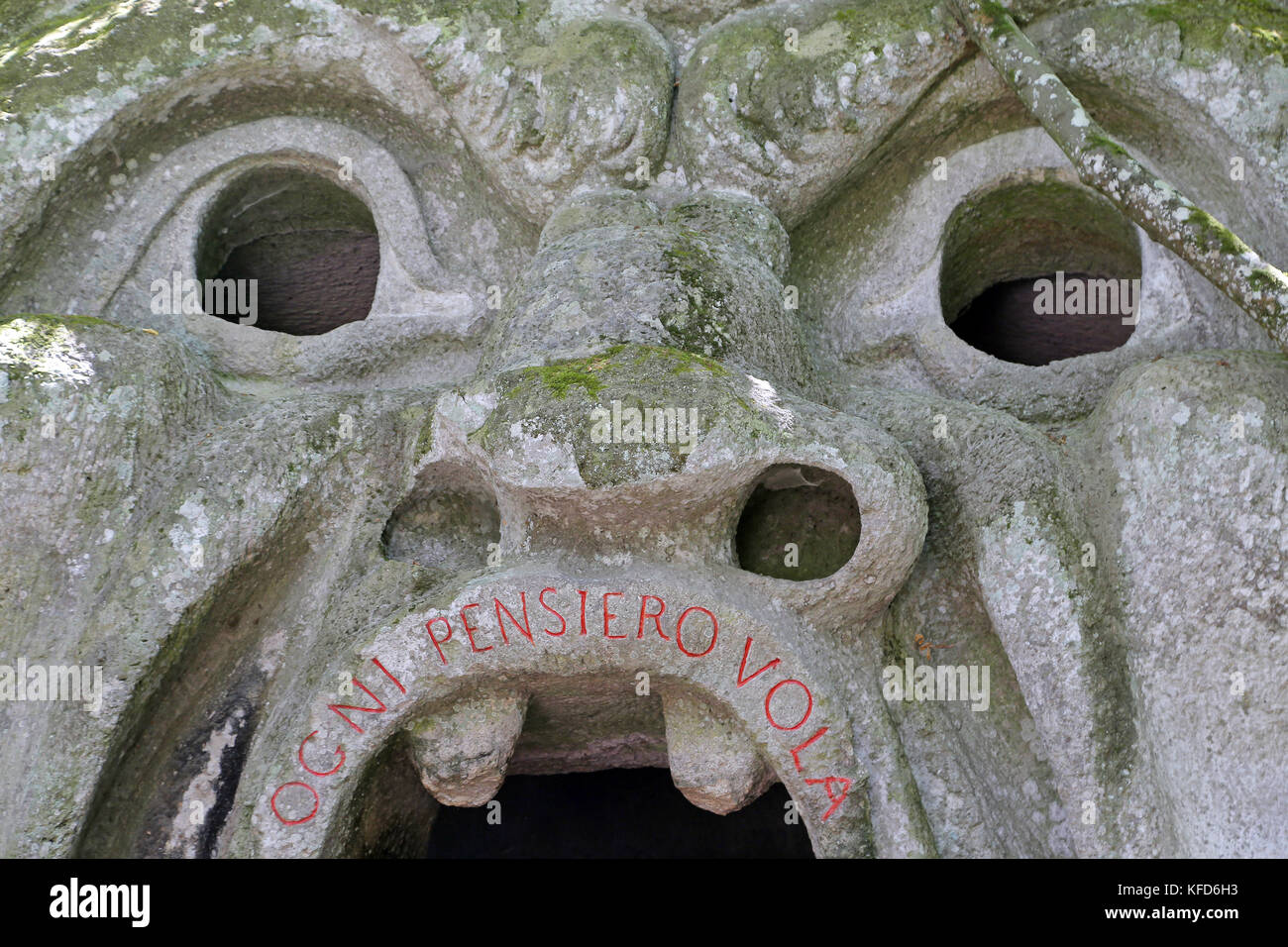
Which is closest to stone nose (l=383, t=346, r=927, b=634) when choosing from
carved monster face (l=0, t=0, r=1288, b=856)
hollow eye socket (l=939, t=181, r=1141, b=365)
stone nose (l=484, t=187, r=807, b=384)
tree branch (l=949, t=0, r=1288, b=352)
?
carved monster face (l=0, t=0, r=1288, b=856)

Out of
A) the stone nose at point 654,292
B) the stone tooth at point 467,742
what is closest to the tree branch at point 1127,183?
the stone nose at point 654,292

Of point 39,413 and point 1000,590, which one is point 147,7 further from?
point 1000,590

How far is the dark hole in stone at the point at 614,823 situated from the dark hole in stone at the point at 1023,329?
4.91 ft

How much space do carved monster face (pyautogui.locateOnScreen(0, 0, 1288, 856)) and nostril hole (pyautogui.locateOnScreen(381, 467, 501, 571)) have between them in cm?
1

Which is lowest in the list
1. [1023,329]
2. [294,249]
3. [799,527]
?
[799,527]

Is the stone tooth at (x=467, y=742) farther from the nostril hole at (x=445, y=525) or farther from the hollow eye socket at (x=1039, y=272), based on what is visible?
the hollow eye socket at (x=1039, y=272)

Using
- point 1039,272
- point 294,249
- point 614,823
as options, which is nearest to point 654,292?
point 1039,272

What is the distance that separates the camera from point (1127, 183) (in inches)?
107

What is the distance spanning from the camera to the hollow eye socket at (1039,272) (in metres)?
3.31

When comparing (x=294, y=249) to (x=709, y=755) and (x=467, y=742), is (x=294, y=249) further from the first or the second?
(x=709, y=755)

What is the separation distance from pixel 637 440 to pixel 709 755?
2.24 ft

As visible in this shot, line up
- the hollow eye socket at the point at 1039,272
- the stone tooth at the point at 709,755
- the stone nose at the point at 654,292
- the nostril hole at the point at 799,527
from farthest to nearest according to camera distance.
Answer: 1. the hollow eye socket at the point at 1039,272
2. the nostril hole at the point at 799,527
3. the stone nose at the point at 654,292
4. the stone tooth at the point at 709,755

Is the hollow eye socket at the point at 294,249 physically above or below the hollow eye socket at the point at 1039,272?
above

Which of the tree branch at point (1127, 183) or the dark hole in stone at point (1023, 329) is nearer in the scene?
the tree branch at point (1127, 183)
